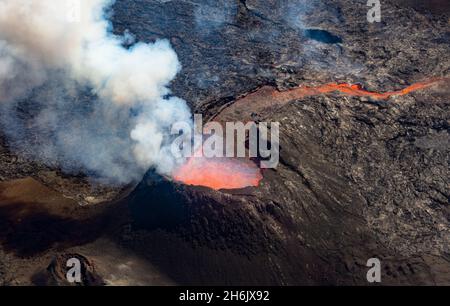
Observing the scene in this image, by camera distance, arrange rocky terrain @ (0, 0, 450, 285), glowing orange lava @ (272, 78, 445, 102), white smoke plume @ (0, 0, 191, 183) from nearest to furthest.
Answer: rocky terrain @ (0, 0, 450, 285) < white smoke plume @ (0, 0, 191, 183) < glowing orange lava @ (272, 78, 445, 102)

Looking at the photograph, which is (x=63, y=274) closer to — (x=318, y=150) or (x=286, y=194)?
(x=286, y=194)

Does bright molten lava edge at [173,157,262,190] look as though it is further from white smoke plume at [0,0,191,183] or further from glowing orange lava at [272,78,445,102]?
glowing orange lava at [272,78,445,102]

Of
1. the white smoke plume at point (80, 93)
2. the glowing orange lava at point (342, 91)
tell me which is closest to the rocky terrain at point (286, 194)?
the glowing orange lava at point (342, 91)

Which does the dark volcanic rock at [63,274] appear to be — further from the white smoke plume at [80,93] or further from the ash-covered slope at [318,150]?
the white smoke plume at [80,93]

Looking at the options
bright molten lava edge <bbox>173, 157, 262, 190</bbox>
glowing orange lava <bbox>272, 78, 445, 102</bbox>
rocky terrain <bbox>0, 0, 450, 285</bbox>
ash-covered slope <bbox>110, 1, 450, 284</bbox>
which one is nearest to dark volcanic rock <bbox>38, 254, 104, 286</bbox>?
rocky terrain <bbox>0, 0, 450, 285</bbox>

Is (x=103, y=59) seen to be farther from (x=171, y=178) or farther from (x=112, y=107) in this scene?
(x=171, y=178)
